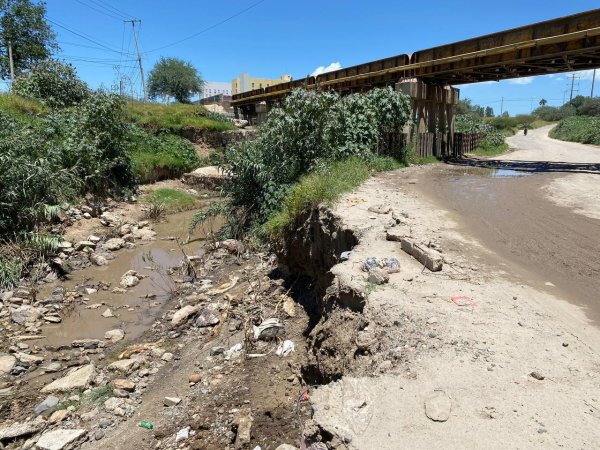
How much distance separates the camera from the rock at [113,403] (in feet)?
14.9

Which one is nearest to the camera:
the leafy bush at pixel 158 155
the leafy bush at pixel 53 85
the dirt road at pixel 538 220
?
the dirt road at pixel 538 220

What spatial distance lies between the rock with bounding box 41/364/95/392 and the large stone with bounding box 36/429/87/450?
848 millimetres

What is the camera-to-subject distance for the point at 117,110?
14344 mm

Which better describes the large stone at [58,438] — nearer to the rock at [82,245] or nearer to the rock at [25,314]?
the rock at [25,314]

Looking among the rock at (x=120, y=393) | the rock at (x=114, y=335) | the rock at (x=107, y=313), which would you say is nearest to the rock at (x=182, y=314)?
the rock at (x=114, y=335)

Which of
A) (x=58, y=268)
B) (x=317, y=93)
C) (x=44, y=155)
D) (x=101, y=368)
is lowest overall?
(x=101, y=368)

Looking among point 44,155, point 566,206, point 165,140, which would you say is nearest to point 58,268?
point 44,155

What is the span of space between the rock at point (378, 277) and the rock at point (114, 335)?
4.32 meters

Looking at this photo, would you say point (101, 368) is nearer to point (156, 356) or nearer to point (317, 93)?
point (156, 356)

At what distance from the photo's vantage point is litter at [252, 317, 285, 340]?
5.32 m

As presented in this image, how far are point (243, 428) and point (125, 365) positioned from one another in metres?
2.59

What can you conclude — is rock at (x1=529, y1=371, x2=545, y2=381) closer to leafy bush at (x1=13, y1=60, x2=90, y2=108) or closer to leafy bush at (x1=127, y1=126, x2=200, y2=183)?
leafy bush at (x1=127, y1=126, x2=200, y2=183)

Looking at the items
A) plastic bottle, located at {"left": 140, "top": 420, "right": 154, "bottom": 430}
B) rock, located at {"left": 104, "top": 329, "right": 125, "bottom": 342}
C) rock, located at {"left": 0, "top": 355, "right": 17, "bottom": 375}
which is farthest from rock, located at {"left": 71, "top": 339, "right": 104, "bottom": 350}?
plastic bottle, located at {"left": 140, "top": 420, "right": 154, "bottom": 430}

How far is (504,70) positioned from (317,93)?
779 cm
